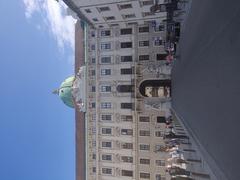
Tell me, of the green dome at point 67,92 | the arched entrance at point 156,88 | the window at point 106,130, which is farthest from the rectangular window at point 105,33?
the window at point 106,130

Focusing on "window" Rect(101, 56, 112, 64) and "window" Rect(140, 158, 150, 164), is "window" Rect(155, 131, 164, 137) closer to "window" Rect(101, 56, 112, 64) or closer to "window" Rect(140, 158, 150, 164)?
"window" Rect(140, 158, 150, 164)

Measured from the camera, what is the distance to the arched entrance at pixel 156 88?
40656mm

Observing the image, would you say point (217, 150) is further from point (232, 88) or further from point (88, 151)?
point (88, 151)

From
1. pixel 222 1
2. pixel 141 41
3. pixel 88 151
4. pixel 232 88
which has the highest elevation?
pixel 141 41

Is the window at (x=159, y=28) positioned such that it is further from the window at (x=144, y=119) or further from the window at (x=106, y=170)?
the window at (x=106, y=170)

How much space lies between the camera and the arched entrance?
4066 cm

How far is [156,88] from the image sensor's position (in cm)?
4156

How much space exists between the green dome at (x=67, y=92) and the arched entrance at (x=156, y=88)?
40.7ft

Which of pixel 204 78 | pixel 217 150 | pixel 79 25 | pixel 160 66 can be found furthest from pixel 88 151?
pixel 217 150

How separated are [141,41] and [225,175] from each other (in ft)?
116

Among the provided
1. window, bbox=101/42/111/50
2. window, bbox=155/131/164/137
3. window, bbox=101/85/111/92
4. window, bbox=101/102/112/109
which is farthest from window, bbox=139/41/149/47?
window, bbox=155/131/164/137

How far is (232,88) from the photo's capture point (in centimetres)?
752

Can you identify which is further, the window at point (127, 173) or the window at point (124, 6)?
the window at point (127, 173)

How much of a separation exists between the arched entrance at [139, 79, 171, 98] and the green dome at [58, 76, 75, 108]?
12403 millimetres
